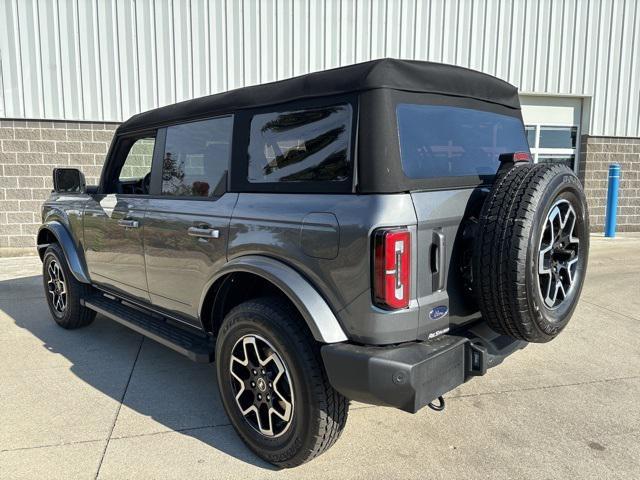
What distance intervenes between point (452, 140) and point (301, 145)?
2.69ft

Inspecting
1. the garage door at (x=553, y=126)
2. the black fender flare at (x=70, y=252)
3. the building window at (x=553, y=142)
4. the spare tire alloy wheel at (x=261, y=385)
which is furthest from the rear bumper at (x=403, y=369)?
the building window at (x=553, y=142)

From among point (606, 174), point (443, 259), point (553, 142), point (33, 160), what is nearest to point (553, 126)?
point (553, 142)

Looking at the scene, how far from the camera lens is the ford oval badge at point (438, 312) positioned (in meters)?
→ 2.32

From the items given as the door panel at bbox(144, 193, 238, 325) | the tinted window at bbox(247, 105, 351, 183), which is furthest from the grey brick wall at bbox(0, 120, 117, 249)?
the tinted window at bbox(247, 105, 351, 183)

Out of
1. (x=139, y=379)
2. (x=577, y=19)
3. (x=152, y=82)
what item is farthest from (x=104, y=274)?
(x=577, y=19)

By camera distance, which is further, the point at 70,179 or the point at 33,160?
the point at 33,160

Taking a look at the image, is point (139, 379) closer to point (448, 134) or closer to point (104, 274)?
point (104, 274)

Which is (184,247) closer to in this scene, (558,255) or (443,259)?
(443,259)

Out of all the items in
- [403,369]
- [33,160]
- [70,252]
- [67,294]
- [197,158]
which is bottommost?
[67,294]

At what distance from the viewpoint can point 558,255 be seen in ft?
8.58

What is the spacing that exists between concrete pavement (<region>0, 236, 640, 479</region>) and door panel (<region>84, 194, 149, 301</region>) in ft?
2.23

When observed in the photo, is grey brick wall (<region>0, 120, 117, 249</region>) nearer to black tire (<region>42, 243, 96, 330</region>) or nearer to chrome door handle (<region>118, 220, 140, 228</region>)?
black tire (<region>42, 243, 96, 330</region>)

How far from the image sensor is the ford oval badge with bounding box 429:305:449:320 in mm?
2322

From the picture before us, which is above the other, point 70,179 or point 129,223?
point 70,179
